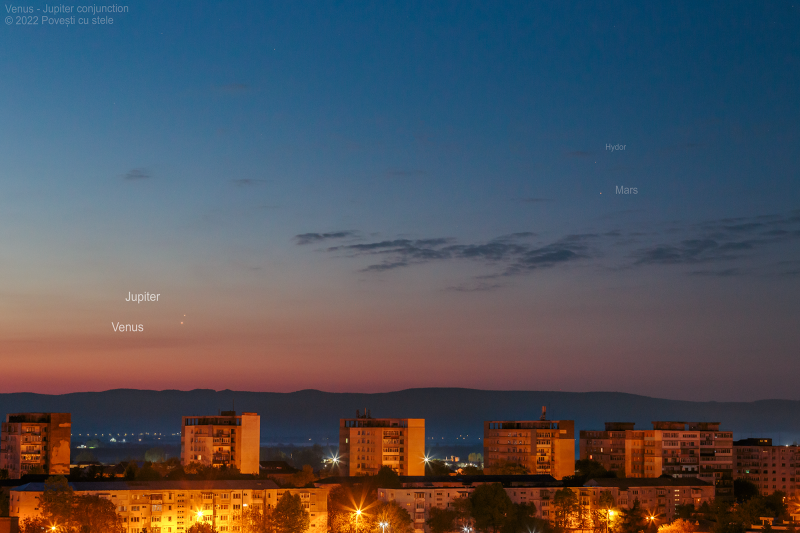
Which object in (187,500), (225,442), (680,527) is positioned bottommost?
(680,527)

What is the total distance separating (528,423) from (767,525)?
167 feet

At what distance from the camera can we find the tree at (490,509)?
10394 centimetres

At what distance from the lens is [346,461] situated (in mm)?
155125

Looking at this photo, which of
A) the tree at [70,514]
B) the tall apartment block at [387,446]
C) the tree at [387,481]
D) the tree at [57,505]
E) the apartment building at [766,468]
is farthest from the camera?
the apartment building at [766,468]

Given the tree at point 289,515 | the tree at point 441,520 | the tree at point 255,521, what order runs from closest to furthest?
the tree at point 289,515 < the tree at point 255,521 < the tree at point 441,520

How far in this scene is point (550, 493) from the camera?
4427 inches

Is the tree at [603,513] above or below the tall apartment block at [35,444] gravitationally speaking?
below

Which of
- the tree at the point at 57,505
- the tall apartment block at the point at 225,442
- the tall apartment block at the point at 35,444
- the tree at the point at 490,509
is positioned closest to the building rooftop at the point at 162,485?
the tree at the point at 57,505

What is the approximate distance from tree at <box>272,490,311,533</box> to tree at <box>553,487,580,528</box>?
987 inches

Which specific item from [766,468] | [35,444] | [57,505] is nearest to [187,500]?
[57,505]

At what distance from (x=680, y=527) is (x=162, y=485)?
157 ft

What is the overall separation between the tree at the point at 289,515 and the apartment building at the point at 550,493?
413 inches

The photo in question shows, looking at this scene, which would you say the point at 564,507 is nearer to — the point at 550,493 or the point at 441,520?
the point at 550,493

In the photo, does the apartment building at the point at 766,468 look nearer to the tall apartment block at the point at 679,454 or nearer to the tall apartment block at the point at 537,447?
the tall apartment block at the point at 679,454
